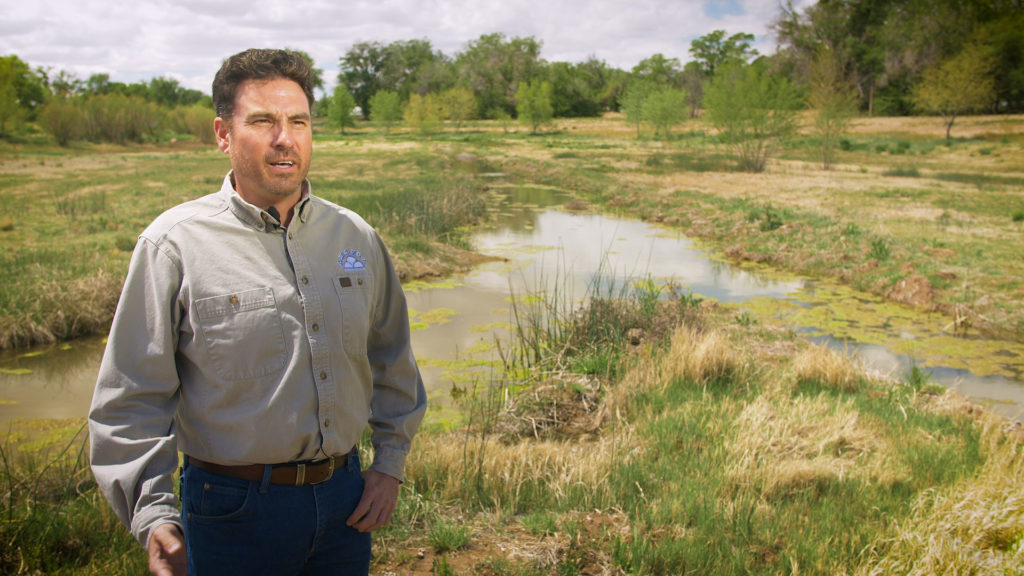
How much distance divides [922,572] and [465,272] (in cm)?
988

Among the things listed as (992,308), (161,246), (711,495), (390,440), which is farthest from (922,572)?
(992,308)

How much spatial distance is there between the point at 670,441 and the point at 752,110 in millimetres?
28211

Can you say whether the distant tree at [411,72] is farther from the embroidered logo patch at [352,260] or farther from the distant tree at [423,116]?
the embroidered logo patch at [352,260]

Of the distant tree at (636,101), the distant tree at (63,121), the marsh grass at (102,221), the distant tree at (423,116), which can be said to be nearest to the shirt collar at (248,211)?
the marsh grass at (102,221)

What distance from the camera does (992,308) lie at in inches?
383

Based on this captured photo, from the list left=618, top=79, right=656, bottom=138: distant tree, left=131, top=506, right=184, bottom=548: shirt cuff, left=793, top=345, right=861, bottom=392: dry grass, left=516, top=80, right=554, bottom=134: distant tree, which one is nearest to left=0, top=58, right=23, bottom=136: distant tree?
left=793, top=345, right=861, bottom=392: dry grass

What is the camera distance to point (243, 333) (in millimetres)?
1656

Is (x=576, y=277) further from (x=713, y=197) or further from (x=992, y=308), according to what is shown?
(x=713, y=197)

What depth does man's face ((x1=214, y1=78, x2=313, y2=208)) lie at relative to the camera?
173 centimetres

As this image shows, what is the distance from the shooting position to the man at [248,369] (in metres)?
1.56

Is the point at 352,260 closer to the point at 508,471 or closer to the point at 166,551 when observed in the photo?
the point at 166,551

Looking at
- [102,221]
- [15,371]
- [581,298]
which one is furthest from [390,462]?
[102,221]

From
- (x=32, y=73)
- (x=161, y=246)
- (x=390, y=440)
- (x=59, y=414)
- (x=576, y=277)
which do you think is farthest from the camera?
(x=32, y=73)

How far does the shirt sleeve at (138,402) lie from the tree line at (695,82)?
28213 mm
